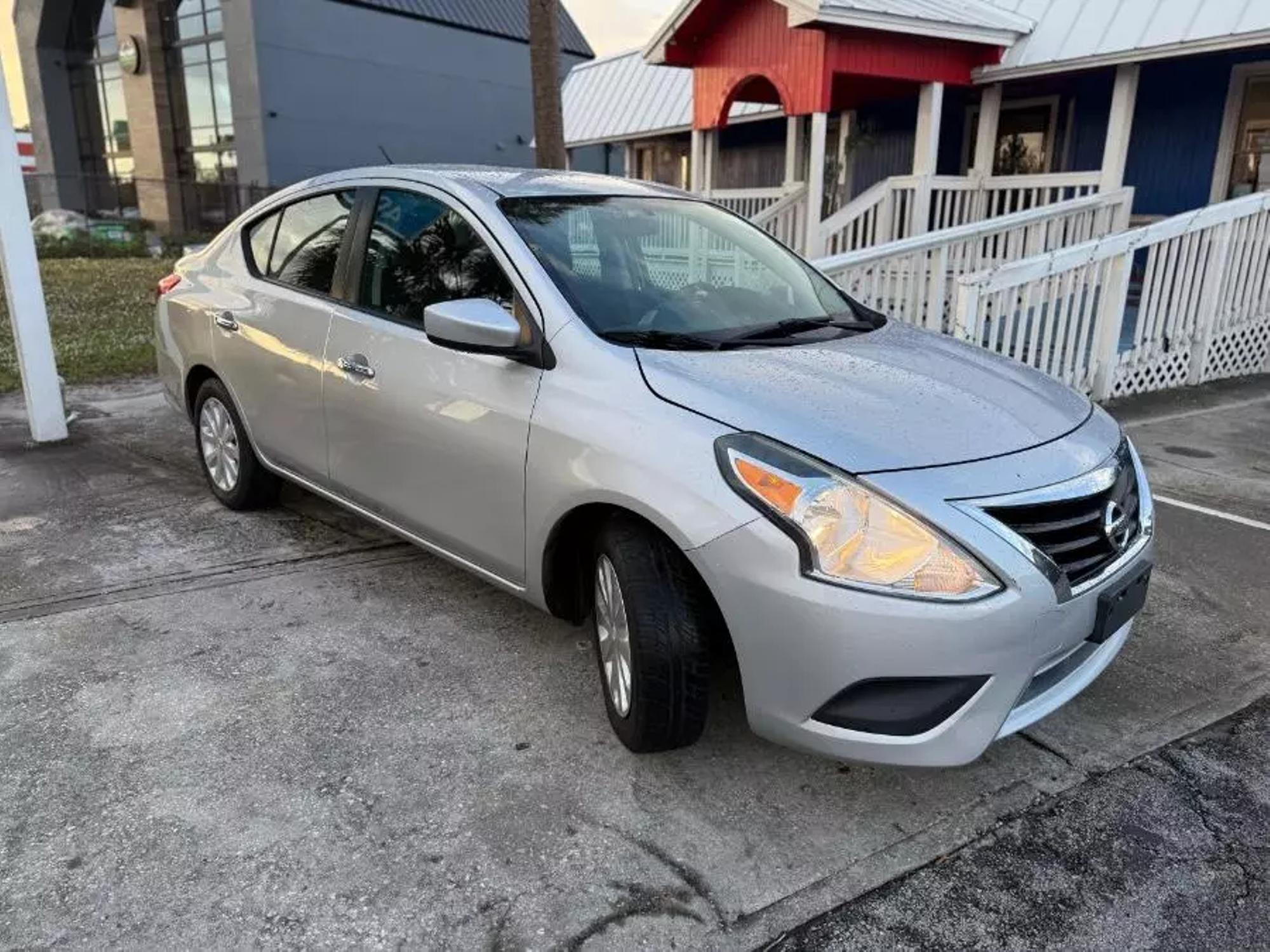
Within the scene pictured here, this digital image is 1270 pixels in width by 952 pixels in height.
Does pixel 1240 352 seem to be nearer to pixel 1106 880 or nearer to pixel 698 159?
pixel 698 159

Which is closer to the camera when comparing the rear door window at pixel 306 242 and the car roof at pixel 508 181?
the car roof at pixel 508 181

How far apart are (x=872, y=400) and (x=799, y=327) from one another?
2.56 ft

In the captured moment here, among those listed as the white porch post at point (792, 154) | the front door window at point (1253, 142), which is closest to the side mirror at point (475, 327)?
the white porch post at point (792, 154)

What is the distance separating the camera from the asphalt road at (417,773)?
7.36ft

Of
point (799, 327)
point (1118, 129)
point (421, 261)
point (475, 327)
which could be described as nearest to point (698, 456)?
point (475, 327)

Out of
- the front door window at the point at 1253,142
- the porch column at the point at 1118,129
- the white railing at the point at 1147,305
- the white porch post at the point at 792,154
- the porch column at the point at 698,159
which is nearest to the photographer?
the white railing at the point at 1147,305

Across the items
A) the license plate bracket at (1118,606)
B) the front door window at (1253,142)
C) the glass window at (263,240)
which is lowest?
the license plate bracket at (1118,606)

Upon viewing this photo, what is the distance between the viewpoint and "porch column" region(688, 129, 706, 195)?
12.2m

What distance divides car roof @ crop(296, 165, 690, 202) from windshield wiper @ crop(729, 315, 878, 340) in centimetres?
→ 89

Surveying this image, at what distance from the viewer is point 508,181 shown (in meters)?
3.65

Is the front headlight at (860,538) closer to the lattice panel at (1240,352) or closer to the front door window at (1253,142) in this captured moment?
the lattice panel at (1240,352)

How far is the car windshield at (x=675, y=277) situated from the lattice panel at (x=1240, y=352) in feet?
19.5

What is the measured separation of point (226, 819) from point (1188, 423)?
691 centimetres

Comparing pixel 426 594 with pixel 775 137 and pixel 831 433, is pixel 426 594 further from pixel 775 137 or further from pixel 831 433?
pixel 775 137
